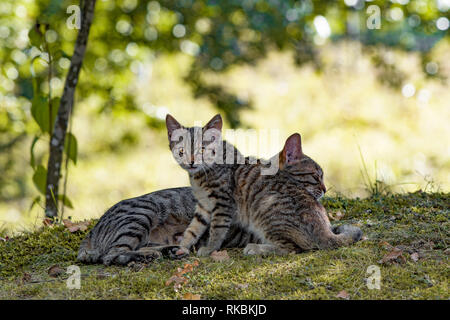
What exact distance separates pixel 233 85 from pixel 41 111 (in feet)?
22.0

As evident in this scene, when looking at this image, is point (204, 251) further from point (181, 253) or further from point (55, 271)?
point (55, 271)

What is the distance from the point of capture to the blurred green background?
8.52 meters

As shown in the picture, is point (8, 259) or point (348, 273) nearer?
point (348, 273)

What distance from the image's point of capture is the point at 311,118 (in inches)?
438

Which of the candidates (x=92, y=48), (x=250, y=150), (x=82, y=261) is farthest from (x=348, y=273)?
(x=92, y=48)

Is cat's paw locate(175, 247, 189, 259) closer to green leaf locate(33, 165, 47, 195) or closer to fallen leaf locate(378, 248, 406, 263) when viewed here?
fallen leaf locate(378, 248, 406, 263)

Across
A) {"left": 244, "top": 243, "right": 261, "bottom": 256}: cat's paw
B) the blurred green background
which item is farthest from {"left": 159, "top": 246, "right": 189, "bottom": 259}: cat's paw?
the blurred green background

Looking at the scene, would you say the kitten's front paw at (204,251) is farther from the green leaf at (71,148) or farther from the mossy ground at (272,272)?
the green leaf at (71,148)

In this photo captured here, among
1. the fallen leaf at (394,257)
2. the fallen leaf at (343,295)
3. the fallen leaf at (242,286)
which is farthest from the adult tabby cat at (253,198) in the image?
the fallen leaf at (343,295)

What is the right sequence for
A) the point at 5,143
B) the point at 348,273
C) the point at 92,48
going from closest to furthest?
the point at 348,273, the point at 92,48, the point at 5,143

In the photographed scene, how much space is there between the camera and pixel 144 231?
3887mm

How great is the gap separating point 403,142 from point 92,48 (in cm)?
668

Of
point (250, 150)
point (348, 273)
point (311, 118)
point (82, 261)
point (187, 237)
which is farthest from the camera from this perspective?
point (311, 118)
